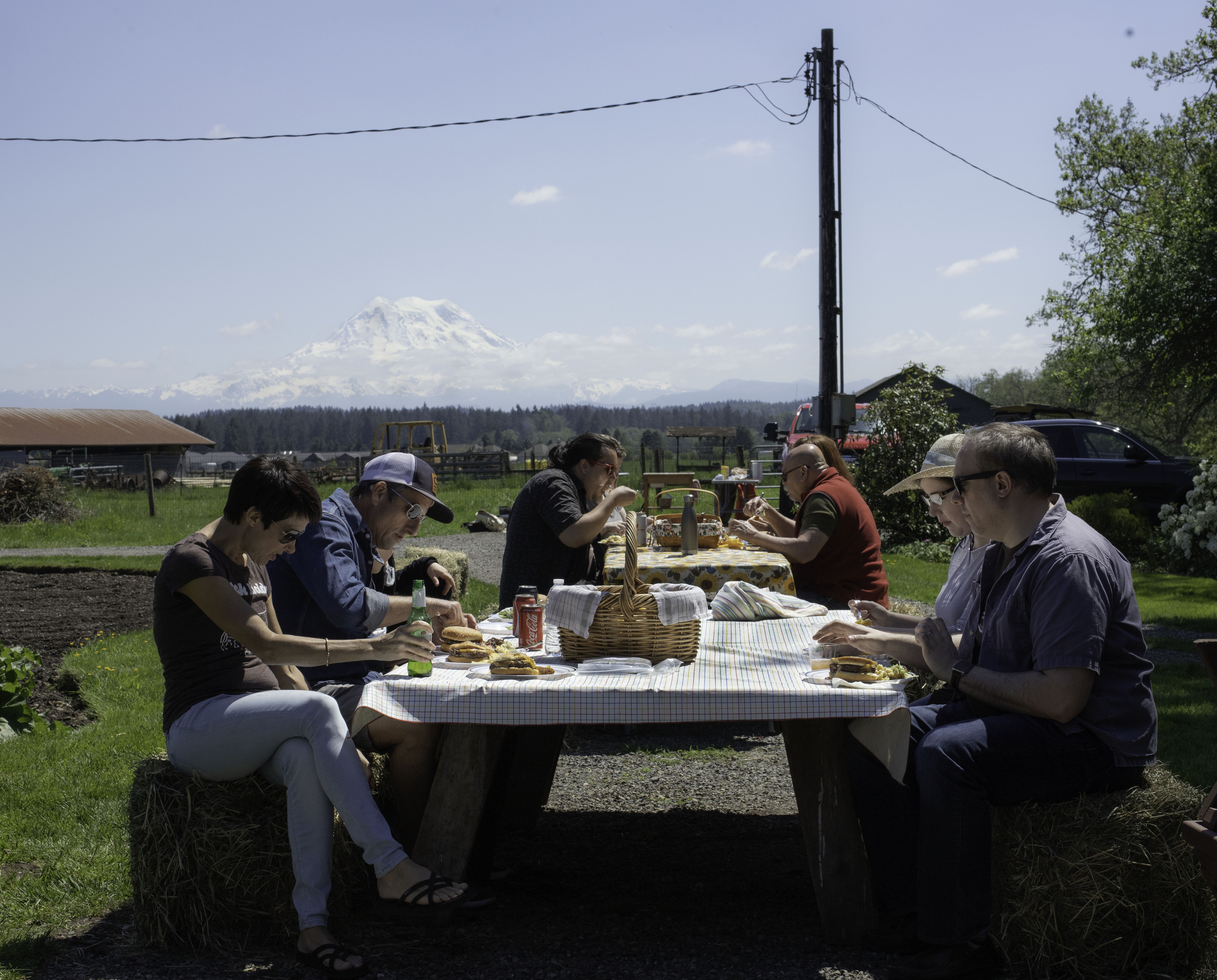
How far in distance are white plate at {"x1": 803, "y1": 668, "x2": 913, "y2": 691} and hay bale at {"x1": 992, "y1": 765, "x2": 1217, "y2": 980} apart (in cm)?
44

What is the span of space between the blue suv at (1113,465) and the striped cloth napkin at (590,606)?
1242cm

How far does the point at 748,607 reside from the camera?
3.87 meters

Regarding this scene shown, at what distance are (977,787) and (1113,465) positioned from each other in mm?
13244

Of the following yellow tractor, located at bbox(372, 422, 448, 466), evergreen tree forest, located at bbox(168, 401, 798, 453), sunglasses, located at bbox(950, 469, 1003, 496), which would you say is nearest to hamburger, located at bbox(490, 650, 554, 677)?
sunglasses, located at bbox(950, 469, 1003, 496)

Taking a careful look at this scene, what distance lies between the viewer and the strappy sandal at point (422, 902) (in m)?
2.89

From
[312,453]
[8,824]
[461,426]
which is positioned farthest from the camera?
[461,426]

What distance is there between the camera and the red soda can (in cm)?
330

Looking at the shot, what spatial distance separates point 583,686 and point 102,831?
2411 mm

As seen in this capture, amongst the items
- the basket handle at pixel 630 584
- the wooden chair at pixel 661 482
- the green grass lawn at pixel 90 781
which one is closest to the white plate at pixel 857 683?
the basket handle at pixel 630 584

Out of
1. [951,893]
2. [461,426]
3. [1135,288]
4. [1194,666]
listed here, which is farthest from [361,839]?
[461,426]

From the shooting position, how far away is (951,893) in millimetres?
2676

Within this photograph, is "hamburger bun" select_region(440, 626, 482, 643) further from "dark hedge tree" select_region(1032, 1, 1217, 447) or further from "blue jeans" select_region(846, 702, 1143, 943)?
"dark hedge tree" select_region(1032, 1, 1217, 447)

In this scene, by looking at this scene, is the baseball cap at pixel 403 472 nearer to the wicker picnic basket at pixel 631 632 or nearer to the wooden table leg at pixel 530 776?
the wicker picnic basket at pixel 631 632

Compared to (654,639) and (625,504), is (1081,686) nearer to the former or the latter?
(654,639)
